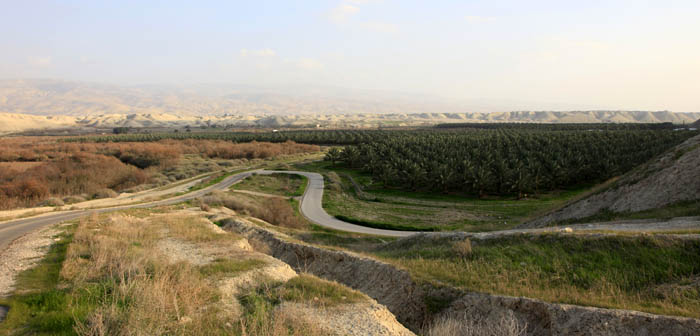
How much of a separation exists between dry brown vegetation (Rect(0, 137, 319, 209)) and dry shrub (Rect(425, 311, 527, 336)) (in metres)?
42.6

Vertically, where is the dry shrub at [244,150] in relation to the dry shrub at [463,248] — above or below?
below

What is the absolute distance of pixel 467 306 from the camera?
920 centimetres

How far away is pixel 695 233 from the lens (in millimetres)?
11008

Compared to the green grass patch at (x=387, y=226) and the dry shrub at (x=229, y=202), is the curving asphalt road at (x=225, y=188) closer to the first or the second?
the green grass patch at (x=387, y=226)

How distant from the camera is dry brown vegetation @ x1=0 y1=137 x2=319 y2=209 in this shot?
42062 mm

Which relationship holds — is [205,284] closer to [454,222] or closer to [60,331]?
[60,331]

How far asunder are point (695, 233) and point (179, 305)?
1387 cm

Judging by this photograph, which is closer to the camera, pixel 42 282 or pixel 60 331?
pixel 60 331

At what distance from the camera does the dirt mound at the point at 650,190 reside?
19000 millimetres

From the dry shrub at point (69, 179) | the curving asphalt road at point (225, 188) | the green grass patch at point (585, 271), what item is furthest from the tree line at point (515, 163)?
the dry shrub at point (69, 179)

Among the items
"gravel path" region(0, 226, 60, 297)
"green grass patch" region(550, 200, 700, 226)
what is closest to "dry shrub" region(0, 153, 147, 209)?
"gravel path" region(0, 226, 60, 297)

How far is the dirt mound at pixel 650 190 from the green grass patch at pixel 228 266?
1883 centimetres

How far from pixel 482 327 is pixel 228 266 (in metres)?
7.22

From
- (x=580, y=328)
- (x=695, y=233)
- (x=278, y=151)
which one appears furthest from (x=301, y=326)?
(x=278, y=151)
